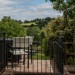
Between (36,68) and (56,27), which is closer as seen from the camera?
(36,68)

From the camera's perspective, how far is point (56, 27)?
56.0 ft

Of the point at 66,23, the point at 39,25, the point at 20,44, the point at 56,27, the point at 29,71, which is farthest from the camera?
the point at 39,25

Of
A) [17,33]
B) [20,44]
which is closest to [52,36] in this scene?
[17,33]

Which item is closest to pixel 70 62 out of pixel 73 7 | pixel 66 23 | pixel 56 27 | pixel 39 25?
pixel 73 7

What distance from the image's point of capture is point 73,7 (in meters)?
9.81

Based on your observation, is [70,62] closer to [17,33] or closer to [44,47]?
[44,47]

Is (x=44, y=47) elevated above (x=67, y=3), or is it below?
below

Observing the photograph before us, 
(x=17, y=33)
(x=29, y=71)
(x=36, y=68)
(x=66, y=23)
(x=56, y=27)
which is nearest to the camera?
(x=29, y=71)

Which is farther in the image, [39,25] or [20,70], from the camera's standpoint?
[39,25]

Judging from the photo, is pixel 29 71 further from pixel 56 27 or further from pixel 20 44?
pixel 56 27

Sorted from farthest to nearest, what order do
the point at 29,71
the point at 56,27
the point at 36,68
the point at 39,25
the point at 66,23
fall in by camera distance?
the point at 39,25 → the point at 56,27 → the point at 66,23 → the point at 36,68 → the point at 29,71

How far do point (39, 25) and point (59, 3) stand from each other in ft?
A: 42.1

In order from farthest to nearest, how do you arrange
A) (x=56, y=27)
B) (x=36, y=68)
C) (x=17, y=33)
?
(x=17, y=33) → (x=56, y=27) → (x=36, y=68)

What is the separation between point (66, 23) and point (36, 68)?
5929 mm
